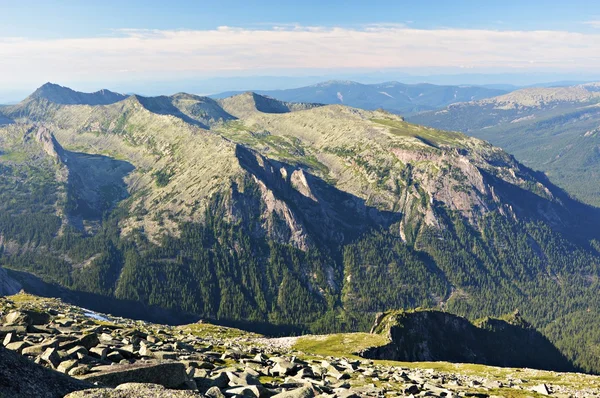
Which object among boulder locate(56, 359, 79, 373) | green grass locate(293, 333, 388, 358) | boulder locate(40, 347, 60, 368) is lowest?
green grass locate(293, 333, 388, 358)

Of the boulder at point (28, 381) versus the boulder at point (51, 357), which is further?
the boulder at point (51, 357)

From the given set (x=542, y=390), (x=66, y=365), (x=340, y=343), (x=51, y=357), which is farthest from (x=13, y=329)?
(x=340, y=343)

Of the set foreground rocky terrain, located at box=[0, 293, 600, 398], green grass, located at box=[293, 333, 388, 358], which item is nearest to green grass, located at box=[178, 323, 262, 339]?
green grass, located at box=[293, 333, 388, 358]

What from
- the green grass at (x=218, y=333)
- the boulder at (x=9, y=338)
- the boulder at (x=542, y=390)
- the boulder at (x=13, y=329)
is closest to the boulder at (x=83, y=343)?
the boulder at (x=9, y=338)

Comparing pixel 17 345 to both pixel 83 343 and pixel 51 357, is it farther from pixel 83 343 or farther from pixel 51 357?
pixel 51 357

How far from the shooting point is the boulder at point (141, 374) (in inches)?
1293

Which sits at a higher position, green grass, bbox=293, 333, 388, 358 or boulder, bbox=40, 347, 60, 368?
boulder, bbox=40, 347, 60, 368

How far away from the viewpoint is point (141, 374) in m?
34.1

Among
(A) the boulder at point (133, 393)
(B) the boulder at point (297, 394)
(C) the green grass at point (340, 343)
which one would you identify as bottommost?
(C) the green grass at point (340, 343)

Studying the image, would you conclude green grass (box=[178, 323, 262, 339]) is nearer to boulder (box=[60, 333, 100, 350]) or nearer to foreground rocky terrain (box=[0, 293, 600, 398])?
foreground rocky terrain (box=[0, 293, 600, 398])

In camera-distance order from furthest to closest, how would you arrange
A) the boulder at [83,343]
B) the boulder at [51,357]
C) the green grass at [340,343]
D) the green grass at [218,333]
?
1. the green grass at [340,343]
2. the green grass at [218,333]
3. the boulder at [83,343]
4. the boulder at [51,357]

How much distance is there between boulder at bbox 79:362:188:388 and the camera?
32844 mm

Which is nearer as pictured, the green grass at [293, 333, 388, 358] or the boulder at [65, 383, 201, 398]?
the boulder at [65, 383, 201, 398]

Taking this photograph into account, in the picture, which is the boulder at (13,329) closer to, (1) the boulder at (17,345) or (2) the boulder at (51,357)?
(1) the boulder at (17,345)
